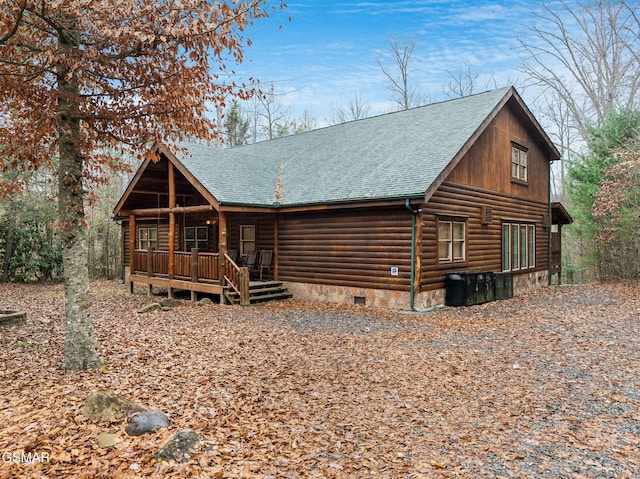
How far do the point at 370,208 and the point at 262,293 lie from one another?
14.8 ft

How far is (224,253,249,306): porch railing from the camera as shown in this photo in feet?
39.6

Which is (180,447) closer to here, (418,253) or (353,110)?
(418,253)

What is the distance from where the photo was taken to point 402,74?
100ft

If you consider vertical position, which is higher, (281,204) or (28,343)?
(281,204)

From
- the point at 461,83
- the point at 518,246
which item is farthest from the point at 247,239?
the point at 461,83

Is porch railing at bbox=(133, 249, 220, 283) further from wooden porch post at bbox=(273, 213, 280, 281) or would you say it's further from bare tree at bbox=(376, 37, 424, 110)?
bare tree at bbox=(376, 37, 424, 110)

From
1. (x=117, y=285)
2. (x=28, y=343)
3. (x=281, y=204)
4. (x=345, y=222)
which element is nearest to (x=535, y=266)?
(x=345, y=222)

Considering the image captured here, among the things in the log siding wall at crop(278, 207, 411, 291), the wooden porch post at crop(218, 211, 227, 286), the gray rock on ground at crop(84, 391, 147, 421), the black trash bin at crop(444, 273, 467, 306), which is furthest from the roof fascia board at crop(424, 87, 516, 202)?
the gray rock on ground at crop(84, 391, 147, 421)

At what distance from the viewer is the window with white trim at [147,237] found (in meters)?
19.5

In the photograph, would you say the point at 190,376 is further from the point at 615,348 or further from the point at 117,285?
the point at 117,285

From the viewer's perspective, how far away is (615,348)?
287 inches

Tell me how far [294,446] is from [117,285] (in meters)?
17.6

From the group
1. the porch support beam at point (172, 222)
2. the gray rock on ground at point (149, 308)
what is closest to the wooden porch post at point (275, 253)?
the porch support beam at point (172, 222)

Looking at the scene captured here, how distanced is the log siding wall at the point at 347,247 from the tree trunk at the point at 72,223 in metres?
7.47
